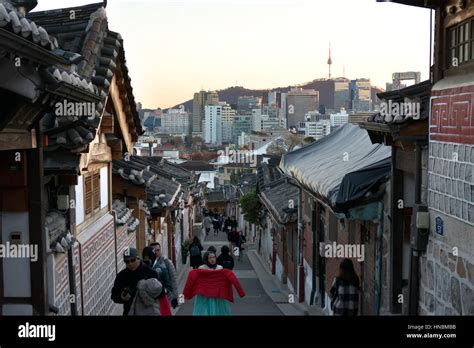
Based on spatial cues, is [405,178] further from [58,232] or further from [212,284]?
[58,232]

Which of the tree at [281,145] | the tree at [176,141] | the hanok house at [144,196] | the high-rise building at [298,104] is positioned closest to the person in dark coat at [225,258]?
the hanok house at [144,196]

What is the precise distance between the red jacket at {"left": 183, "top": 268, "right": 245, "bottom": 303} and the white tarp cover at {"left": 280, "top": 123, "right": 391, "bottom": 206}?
2.92m

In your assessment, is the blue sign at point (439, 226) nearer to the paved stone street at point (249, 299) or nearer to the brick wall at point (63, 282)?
the brick wall at point (63, 282)

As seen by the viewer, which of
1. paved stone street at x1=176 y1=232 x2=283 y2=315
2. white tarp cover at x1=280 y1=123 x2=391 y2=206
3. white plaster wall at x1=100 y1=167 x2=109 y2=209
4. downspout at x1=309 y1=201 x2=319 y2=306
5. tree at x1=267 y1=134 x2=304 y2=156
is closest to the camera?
white tarp cover at x1=280 y1=123 x2=391 y2=206

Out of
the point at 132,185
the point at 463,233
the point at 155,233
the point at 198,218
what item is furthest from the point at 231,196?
the point at 463,233

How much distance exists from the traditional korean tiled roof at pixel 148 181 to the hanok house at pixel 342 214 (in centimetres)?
330

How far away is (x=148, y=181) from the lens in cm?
1573

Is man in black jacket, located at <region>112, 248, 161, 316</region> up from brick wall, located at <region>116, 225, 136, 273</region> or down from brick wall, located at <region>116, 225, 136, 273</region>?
up

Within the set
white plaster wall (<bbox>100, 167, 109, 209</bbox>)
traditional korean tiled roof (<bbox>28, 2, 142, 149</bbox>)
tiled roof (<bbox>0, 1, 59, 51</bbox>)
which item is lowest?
white plaster wall (<bbox>100, 167, 109, 209</bbox>)

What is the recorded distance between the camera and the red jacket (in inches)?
292

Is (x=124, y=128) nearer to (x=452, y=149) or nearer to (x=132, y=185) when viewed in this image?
(x=132, y=185)

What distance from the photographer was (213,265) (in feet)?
24.7

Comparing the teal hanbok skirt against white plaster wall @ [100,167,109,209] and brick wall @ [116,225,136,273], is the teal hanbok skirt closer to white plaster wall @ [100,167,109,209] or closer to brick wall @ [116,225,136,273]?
white plaster wall @ [100,167,109,209]

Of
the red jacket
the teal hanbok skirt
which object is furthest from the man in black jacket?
the teal hanbok skirt
